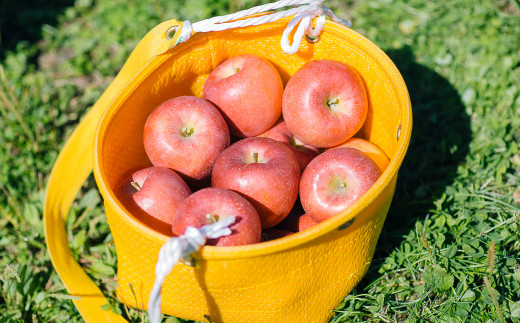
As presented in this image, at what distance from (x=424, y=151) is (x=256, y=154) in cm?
115

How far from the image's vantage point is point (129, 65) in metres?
2.21

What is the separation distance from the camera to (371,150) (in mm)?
2082

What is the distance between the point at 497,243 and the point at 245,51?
141 centimetres

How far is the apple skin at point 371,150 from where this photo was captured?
6.74ft

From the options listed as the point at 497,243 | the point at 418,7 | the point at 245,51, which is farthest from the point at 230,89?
the point at 418,7

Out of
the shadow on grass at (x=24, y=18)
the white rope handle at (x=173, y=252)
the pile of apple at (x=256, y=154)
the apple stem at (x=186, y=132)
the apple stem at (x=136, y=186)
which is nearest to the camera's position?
the white rope handle at (x=173, y=252)

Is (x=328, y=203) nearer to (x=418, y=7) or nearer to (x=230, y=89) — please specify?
(x=230, y=89)

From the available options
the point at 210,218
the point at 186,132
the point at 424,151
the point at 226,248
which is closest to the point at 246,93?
the point at 186,132

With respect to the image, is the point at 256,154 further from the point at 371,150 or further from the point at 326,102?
the point at 371,150

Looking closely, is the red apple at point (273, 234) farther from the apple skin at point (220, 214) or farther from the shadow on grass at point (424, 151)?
the shadow on grass at point (424, 151)

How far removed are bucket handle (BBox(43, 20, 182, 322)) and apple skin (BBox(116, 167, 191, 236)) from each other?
1.38 ft

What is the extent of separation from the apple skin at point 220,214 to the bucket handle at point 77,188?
→ 0.66m

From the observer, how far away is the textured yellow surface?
1559mm

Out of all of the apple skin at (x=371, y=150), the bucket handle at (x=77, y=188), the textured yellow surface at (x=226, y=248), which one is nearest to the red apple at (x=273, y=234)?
the textured yellow surface at (x=226, y=248)
